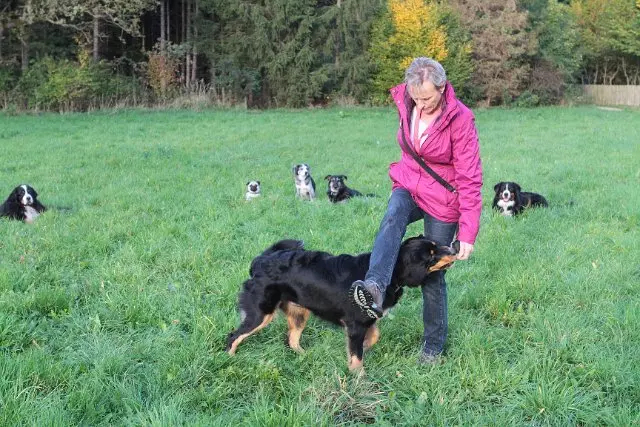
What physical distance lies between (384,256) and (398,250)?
134mm

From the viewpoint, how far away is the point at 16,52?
27734mm

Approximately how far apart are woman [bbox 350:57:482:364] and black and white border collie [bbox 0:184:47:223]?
5.67 metres

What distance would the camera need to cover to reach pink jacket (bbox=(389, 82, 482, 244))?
328cm

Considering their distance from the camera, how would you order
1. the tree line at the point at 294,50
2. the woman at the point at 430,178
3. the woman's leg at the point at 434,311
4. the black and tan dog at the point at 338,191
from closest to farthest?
the woman at the point at 430,178 → the woman's leg at the point at 434,311 → the black and tan dog at the point at 338,191 → the tree line at the point at 294,50

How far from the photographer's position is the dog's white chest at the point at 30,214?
718 cm

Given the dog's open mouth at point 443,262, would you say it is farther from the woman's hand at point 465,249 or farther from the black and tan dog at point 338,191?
the black and tan dog at point 338,191

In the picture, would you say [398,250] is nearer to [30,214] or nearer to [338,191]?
[338,191]

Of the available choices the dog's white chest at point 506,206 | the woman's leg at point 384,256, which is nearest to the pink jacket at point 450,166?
the woman's leg at point 384,256

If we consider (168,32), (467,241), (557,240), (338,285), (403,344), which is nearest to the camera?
(467,241)

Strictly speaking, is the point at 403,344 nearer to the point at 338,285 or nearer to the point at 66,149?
the point at 338,285

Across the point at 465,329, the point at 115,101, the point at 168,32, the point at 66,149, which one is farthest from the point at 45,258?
the point at 168,32

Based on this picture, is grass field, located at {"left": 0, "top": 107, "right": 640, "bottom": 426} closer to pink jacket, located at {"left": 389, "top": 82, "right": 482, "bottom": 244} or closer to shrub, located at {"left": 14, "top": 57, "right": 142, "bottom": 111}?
pink jacket, located at {"left": 389, "top": 82, "right": 482, "bottom": 244}

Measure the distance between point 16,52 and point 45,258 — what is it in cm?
2710

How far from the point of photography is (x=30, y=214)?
730cm
